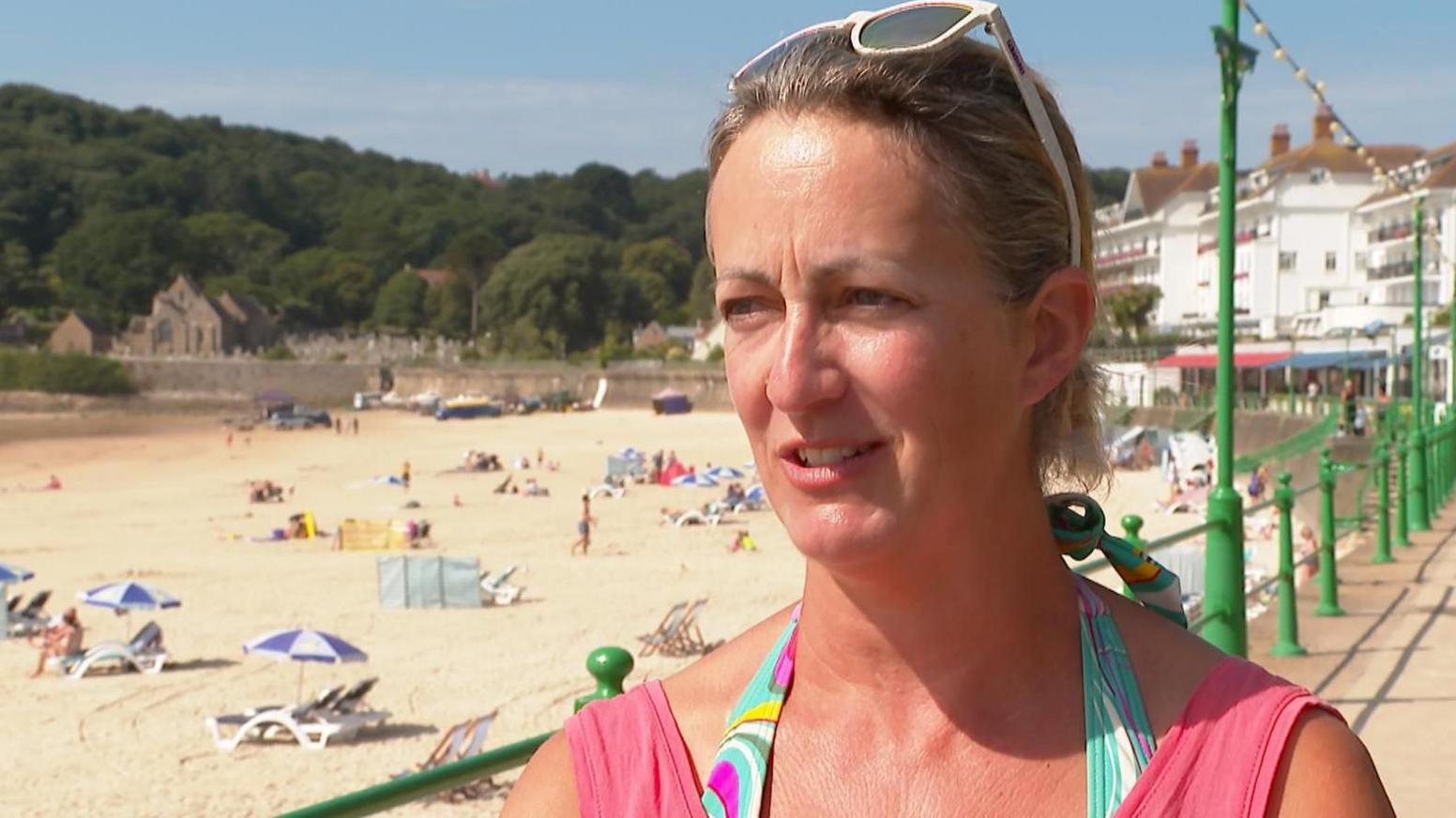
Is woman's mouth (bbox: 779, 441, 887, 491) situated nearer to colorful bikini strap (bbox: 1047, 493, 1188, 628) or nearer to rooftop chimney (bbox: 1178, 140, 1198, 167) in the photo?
colorful bikini strap (bbox: 1047, 493, 1188, 628)

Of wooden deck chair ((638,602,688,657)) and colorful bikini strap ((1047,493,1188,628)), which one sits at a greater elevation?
colorful bikini strap ((1047,493,1188,628))

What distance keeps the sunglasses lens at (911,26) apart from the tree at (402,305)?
11103 centimetres

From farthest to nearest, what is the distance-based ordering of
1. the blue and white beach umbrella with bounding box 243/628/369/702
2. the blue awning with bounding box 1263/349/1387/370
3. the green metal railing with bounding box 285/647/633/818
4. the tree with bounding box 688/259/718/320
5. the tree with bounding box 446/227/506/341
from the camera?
the tree with bounding box 446/227/506/341 → the tree with bounding box 688/259/718/320 → the blue awning with bounding box 1263/349/1387/370 → the blue and white beach umbrella with bounding box 243/628/369/702 → the green metal railing with bounding box 285/647/633/818

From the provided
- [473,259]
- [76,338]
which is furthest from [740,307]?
[473,259]

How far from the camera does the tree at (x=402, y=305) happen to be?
11100 centimetres

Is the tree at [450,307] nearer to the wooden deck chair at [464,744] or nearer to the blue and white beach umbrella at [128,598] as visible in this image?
the blue and white beach umbrella at [128,598]

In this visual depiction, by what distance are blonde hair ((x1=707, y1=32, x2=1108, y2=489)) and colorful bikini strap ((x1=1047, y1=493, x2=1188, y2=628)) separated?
27 centimetres

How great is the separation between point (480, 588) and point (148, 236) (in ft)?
Result: 335

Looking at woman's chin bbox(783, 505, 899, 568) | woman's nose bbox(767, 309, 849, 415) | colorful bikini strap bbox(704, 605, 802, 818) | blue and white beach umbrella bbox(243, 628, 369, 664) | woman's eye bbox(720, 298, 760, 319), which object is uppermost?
woman's eye bbox(720, 298, 760, 319)

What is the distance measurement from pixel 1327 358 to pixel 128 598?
34960 millimetres

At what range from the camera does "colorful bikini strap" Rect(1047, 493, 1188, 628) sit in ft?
4.79

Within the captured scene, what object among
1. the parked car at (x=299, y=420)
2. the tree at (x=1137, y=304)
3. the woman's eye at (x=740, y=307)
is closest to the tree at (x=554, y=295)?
the parked car at (x=299, y=420)

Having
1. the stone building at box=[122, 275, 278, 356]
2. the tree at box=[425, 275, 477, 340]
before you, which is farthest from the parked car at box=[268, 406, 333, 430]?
the tree at box=[425, 275, 477, 340]

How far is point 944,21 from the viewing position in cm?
126
